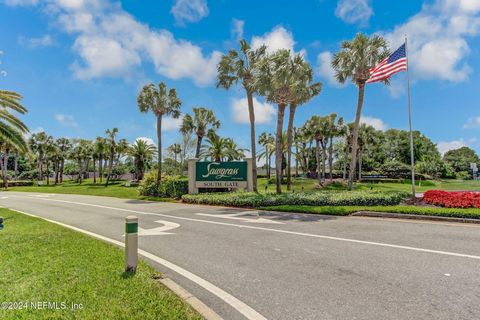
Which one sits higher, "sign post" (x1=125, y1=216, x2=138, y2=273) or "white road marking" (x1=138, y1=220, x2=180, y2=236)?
"sign post" (x1=125, y1=216, x2=138, y2=273)

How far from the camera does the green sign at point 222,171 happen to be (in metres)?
22.1

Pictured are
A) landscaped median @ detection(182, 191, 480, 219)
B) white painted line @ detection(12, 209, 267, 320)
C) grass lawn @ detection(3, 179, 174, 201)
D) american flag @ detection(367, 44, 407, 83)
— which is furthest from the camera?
grass lawn @ detection(3, 179, 174, 201)

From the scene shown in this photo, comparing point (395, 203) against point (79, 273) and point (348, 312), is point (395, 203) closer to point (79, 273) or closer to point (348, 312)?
point (348, 312)

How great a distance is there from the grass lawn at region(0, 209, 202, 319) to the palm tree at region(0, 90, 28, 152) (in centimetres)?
1025

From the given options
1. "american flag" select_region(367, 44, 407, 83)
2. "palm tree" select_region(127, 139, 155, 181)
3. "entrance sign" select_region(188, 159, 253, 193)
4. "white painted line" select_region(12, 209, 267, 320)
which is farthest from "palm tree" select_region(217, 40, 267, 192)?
"palm tree" select_region(127, 139, 155, 181)

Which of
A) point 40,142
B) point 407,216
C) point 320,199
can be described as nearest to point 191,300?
point 407,216

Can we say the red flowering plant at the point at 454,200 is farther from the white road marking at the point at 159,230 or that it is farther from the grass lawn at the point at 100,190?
the grass lawn at the point at 100,190

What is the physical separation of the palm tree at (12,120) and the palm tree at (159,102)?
1328cm

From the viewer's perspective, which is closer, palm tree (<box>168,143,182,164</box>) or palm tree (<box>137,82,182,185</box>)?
palm tree (<box>137,82,182,185</box>)

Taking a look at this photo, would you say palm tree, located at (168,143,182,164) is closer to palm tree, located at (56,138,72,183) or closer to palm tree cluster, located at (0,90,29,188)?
palm tree, located at (56,138,72,183)

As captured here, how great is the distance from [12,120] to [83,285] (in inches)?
579

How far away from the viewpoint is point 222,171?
22.4 m

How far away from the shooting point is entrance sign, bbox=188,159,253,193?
72.3 feet

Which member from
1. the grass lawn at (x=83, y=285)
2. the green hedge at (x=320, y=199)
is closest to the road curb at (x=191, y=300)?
the grass lawn at (x=83, y=285)
